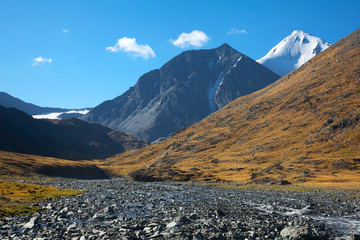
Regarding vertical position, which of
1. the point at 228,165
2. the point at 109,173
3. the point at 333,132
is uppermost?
the point at 333,132

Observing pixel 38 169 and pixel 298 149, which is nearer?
pixel 298 149

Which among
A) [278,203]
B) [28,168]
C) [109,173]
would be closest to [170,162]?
[109,173]

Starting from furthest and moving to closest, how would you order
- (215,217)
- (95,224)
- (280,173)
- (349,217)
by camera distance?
(280,173)
(349,217)
(215,217)
(95,224)

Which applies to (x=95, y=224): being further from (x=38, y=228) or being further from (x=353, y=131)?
(x=353, y=131)

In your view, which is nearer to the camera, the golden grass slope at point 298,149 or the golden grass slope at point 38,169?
the golden grass slope at point 298,149

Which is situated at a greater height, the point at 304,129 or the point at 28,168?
the point at 304,129

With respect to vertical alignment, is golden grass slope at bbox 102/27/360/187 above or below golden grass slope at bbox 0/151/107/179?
above

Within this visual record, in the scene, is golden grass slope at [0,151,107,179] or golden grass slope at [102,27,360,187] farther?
golden grass slope at [0,151,107,179]

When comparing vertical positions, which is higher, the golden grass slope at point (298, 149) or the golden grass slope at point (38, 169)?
the golden grass slope at point (298, 149)

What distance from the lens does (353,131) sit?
12988cm

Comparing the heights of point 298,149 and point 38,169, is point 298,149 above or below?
above

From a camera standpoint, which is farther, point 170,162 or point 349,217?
point 170,162

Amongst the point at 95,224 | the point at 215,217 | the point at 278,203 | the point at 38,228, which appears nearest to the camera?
the point at 38,228

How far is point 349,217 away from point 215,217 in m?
16.4
